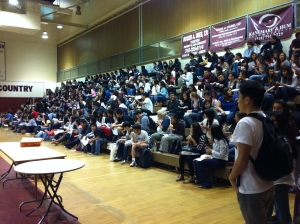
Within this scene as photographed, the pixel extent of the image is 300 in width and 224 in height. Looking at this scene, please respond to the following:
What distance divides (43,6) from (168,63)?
9.69m

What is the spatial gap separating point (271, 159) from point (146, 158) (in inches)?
191

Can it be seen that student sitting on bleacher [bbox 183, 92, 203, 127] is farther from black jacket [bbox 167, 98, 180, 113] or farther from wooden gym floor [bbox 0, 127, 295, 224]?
wooden gym floor [bbox 0, 127, 295, 224]

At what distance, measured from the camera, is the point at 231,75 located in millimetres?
7348

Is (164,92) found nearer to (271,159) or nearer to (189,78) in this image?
(189,78)

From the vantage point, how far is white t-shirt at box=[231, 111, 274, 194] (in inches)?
59.5

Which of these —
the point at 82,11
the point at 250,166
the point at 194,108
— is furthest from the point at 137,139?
the point at 82,11

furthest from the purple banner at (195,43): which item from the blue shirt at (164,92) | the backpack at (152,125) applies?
the backpack at (152,125)

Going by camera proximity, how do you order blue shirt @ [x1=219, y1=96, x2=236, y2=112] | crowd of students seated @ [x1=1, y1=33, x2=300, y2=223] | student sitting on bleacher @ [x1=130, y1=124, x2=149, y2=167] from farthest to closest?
blue shirt @ [x1=219, y1=96, x2=236, y2=112]
student sitting on bleacher @ [x1=130, y1=124, x2=149, y2=167]
crowd of students seated @ [x1=1, y1=33, x2=300, y2=223]

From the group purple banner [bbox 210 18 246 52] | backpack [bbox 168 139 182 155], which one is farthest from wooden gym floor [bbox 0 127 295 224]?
purple banner [bbox 210 18 246 52]

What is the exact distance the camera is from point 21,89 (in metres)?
21.7

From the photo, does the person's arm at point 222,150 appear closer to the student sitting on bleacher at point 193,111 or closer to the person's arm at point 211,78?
the student sitting on bleacher at point 193,111

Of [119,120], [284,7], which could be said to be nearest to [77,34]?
[119,120]

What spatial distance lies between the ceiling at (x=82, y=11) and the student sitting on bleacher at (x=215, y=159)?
11.2 m

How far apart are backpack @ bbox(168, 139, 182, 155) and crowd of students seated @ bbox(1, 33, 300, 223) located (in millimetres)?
68
